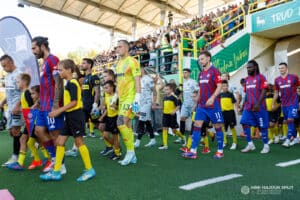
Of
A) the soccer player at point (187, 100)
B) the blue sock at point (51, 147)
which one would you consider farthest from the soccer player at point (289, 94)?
the blue sock at point (51, 147)

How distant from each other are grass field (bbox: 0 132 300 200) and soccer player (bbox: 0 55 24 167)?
23.8 inches

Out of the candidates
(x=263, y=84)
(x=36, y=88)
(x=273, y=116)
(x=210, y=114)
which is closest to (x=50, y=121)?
(x=36, y=88)

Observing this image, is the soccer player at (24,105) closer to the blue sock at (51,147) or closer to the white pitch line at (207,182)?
the blue sock at (51,147)

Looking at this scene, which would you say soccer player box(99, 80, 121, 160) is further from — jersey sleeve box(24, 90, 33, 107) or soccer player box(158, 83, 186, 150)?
soccer player box(158, 83, 186, 150)

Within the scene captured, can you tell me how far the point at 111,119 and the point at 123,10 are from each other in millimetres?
23357

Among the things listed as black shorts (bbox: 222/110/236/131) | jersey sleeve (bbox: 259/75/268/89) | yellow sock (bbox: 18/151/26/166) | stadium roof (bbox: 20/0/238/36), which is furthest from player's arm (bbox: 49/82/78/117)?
stadium roof (bbox: 20/0/238/36)

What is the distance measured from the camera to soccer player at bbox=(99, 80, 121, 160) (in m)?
5.87

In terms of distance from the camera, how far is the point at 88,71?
22.1 feet

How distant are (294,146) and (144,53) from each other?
306 inches

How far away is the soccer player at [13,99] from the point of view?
5.19 m

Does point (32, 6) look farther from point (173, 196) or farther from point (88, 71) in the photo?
point (173, 196)

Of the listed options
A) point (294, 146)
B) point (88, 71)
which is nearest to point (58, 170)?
point (88, 71)

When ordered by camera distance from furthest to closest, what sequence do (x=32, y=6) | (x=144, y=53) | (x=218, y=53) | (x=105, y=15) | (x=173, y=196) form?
(x=105, y=15) → (x=32, y=6) → (x=144, y=53) → (x=218, y=53) → (x=173, y=196)

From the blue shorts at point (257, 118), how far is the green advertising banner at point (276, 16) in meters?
4.45
